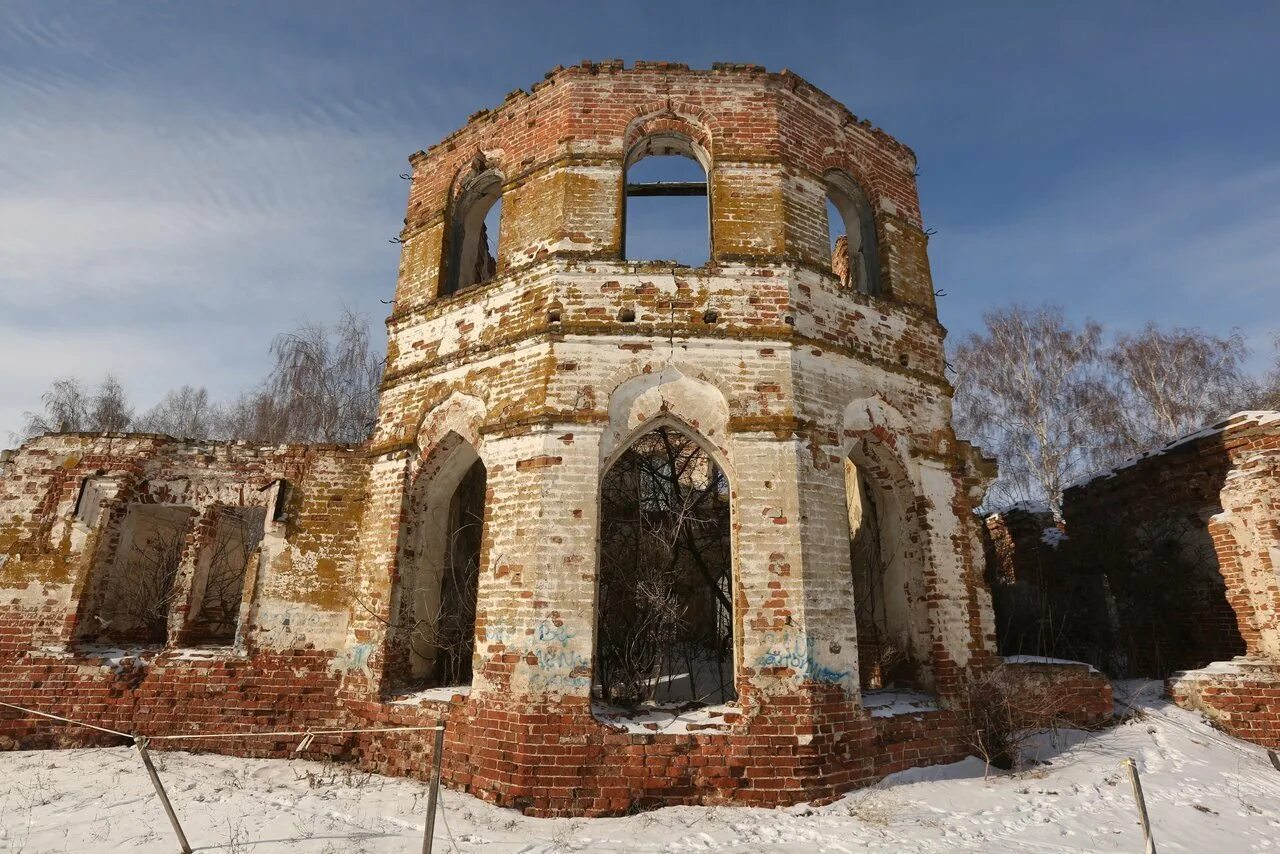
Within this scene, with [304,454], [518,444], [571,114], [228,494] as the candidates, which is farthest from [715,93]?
[228,494]

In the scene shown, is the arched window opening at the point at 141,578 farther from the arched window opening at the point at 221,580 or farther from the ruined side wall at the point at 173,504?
the arched window opening at the point at 221,580

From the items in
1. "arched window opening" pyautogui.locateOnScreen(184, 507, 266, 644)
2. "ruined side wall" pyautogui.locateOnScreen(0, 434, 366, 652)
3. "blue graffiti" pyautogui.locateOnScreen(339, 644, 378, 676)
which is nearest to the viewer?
"blue graffiti" pyautogui.locateOnScreen(339, 644, 378, 676)

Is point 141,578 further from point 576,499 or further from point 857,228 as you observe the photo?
point 857,228

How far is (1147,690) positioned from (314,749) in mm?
9456

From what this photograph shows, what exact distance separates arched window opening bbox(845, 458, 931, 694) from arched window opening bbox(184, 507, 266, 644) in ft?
24.3

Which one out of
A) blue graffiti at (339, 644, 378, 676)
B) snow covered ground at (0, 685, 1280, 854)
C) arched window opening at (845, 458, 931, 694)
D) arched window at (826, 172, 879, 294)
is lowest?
snow covered ground at (0, 685, 1280, 854)

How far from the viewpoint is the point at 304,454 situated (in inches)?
323

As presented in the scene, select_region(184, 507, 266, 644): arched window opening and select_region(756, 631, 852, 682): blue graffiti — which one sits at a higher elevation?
select_region(184, 507, 266, 644): arched window opening

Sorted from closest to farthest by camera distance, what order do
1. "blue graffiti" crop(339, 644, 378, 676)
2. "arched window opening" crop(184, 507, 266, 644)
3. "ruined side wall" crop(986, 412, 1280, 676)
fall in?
"blue graffiti" crop(339, 644, 378, 676) < "ruined side wall" crop(986, 412, 1280, 676) < "arched window opening" crop(184, 507, 266, 644)

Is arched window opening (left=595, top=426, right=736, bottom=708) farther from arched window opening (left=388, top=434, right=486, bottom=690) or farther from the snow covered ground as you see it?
the snow covered ground

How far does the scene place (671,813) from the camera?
5.35 m

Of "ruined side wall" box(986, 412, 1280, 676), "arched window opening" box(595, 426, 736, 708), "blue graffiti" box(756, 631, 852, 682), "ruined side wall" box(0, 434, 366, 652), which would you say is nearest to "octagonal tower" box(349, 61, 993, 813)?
"blue graffiti" box(756, 631, 852, 682)

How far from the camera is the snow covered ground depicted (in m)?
4.88


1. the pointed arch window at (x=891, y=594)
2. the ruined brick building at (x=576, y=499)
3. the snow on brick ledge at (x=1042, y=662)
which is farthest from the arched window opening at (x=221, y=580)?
the snow on brick ledge at (x=1042, y=662)
